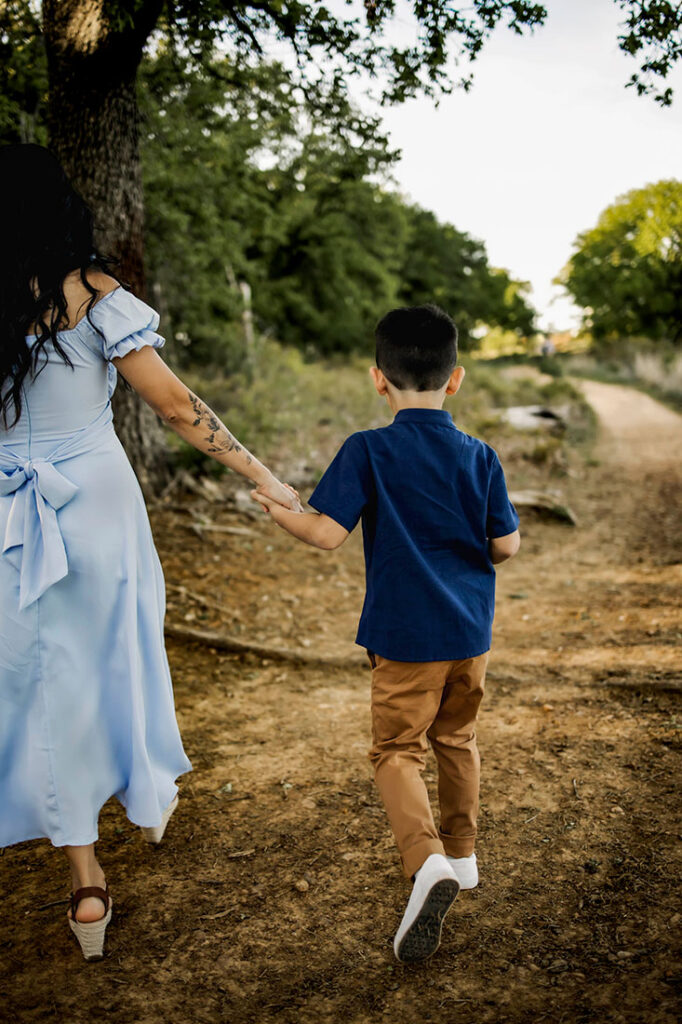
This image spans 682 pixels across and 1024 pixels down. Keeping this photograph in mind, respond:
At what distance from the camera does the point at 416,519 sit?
2.32m

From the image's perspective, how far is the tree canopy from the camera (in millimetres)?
17828

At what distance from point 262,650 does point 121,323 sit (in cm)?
321

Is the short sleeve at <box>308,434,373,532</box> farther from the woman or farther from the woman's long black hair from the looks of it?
the woman's long black hair

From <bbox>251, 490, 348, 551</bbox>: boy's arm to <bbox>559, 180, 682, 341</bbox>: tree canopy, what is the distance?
1530 centimetres

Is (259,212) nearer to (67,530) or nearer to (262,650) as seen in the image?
(262,650)

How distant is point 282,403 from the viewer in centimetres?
1284

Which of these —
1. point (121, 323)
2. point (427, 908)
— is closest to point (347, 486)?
point (121, 323)

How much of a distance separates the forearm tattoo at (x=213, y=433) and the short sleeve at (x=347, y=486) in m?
0.43

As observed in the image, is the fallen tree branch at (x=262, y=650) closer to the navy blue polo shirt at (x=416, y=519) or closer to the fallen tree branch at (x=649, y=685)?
the fallen tree branch at (x=649, y=685)

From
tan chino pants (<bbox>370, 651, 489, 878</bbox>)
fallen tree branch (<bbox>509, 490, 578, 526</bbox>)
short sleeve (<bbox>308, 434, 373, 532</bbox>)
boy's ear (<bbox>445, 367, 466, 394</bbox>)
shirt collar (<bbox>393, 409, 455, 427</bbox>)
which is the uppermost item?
boy's ear (<bbox>445, 367, 466, 394</bbox>)

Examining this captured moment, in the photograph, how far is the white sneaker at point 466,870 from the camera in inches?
100

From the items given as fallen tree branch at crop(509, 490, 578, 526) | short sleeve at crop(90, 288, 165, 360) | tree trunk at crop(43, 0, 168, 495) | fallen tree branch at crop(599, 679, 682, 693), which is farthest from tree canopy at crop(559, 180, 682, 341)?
short sleeve at crop(90, 288, 165, 360)

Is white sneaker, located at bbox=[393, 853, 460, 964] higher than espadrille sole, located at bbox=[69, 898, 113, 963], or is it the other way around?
white sneaker, located at bbox=[393, 853, 460, 964]

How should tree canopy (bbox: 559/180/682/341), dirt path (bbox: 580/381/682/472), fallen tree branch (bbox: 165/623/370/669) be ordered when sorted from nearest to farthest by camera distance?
fallen tree branch (bbox: 165/623/370/669) → dirt path (bbox: 580/381/682/472) → tree canopy (bbox: 559/180/682/341)
